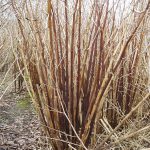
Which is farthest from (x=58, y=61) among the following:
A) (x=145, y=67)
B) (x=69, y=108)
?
(x=145, y=67)

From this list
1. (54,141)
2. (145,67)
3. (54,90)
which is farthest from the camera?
(145,67)

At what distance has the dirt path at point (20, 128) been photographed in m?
2.41

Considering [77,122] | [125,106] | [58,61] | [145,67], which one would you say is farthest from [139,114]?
[58,61]

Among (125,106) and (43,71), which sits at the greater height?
(43,71)

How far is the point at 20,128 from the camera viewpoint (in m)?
3.09

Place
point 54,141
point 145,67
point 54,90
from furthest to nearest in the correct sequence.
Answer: point 145,67
point 54,141
point 54,90

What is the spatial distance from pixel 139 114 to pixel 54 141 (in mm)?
951

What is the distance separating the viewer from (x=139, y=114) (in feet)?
7.89

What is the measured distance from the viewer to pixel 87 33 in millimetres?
1744

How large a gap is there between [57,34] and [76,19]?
12 cm

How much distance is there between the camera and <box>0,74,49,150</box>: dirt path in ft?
7.89

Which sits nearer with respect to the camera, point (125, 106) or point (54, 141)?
point (54, 141)

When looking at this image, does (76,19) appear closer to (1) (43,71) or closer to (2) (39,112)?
(1) (43,71)

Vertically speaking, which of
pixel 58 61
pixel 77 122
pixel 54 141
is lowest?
pixel 54 141
